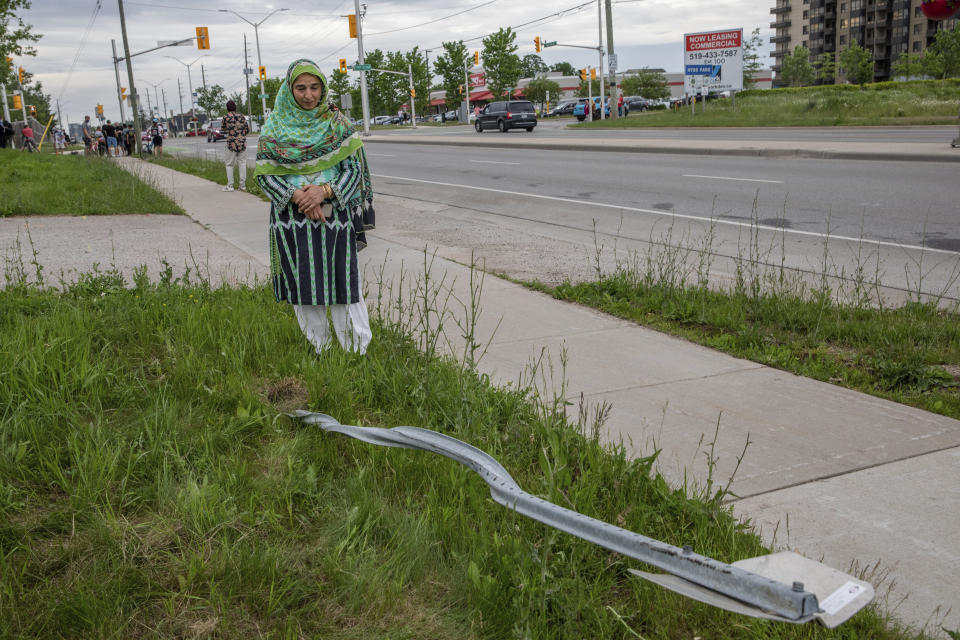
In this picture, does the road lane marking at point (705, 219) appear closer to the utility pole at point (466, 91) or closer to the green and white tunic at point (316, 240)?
the green and white tunic at point (316, 240)

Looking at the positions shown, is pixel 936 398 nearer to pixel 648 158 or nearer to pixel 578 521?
pixel 578 521

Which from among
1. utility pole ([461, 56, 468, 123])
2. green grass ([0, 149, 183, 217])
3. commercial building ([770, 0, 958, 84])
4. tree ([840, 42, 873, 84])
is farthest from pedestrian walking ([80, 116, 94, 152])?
commercial building ([770, 0, 958, 84])

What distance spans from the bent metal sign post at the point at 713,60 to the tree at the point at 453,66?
49428 mm

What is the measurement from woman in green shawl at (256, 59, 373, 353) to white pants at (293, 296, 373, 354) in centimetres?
10

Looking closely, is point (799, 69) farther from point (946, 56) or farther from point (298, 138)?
point (298, 138)

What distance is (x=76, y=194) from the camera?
15.1m

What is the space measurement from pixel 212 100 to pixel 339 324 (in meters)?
150

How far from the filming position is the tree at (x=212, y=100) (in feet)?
454

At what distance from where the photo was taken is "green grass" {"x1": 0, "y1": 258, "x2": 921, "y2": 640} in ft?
8.22

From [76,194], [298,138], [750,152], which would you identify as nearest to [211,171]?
[76,194]

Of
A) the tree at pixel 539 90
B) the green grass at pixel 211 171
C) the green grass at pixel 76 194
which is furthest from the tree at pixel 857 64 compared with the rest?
the green grass at pixel 76 194

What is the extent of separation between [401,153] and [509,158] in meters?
7.33

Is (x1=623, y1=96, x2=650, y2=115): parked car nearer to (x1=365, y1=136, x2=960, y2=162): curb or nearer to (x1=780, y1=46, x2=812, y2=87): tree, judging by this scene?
(x1=365, y1=136, x2=960, y2=162): curb

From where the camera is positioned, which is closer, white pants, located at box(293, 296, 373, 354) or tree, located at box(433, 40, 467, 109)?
white pants, located at box(293, 296, 373, 354)
